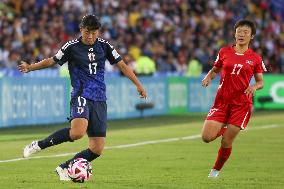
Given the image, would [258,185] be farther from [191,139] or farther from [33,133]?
[33,133]

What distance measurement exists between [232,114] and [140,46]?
22.7 m

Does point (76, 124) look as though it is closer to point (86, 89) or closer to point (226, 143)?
point (86, 89)

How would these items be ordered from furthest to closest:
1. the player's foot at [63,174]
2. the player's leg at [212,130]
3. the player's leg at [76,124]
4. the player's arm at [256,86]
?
the player's leg at [212,130], the player's arm at [256,86], the player's foot at [63,174], the player's leg at [76,124]

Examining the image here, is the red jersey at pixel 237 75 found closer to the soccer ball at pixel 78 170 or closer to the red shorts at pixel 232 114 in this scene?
the red shorts at pixel 232 114

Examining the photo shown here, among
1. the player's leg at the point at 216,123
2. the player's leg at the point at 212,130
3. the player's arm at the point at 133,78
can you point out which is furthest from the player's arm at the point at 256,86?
the player's arm at the point at 133,78

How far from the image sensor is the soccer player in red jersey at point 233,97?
44.3ft

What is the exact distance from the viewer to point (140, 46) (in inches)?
1422

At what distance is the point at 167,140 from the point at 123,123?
6.23 metres

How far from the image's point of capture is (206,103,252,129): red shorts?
13.5m

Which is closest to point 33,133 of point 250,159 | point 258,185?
point 250,159

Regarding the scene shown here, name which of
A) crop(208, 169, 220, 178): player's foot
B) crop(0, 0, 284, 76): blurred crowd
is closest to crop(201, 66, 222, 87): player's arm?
crop(208, 169, 220, 178): player's foot

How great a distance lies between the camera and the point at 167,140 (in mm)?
21672

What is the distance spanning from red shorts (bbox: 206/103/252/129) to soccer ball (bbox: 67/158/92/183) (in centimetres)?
203

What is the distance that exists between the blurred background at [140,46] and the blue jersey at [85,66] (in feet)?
36.3
